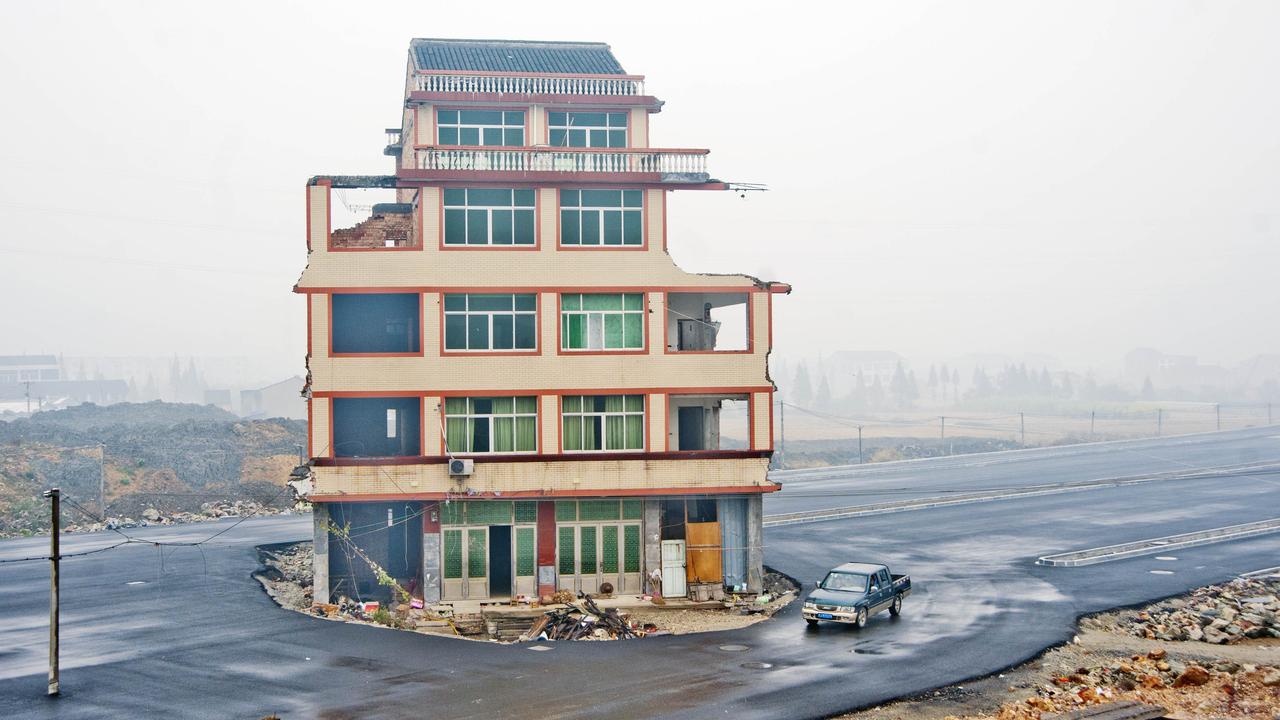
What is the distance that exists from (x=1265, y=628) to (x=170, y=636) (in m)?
32.7

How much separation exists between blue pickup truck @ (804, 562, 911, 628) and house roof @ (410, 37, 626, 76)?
67.3 ft

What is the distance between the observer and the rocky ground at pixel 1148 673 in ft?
77.6

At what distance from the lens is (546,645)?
31.1 metres

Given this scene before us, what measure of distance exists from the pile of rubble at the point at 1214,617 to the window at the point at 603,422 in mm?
17108

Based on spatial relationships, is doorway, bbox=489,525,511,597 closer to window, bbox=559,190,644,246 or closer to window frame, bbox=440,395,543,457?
window frame, bbox=440,395,543,457

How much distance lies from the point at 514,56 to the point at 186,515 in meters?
41.8

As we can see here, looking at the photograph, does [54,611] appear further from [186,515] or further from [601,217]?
[186,515]

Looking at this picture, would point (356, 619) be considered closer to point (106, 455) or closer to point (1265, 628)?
point (1265, 628)

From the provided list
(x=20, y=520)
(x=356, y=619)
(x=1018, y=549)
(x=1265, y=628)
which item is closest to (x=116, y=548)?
(x=20, y=520)

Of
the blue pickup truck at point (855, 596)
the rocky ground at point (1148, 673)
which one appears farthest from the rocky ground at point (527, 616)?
the rocky ground at point (1148, 673)

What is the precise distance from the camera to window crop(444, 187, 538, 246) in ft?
125

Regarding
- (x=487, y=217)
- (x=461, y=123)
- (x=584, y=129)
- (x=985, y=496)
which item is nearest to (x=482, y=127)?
(x=461, y=123)

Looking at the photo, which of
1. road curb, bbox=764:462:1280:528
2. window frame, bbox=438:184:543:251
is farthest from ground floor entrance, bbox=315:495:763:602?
road curb, bbox=764:462:1280:528

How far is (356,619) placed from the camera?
3497 centimetres
